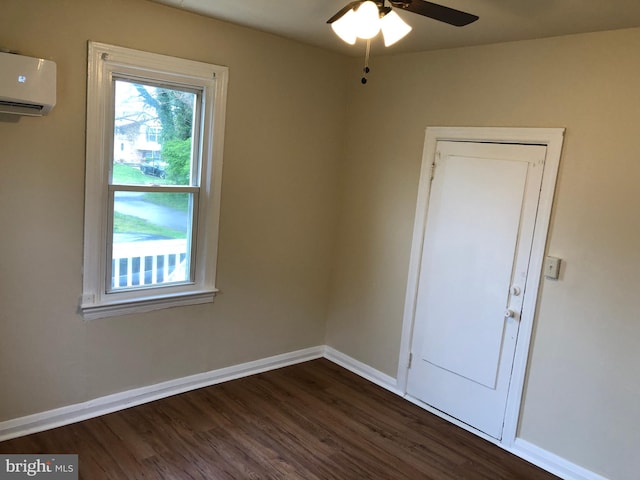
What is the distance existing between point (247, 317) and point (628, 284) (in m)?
2.43

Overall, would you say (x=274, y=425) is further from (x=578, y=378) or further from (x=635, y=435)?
(x=635, y=435)

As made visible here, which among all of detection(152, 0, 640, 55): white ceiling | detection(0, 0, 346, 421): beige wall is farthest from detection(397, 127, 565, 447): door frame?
detection(0, 0, 346, 421): beige wall

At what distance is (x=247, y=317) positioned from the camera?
3.72 meters

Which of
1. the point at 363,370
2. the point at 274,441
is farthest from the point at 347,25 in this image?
the point at 363,370

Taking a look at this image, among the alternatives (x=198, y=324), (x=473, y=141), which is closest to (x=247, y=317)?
(x=198, y=324)

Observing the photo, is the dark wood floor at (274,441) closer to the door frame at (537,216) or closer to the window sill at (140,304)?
→ the door frame at (537,216)

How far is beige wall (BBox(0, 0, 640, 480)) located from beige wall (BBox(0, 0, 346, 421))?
0.01m

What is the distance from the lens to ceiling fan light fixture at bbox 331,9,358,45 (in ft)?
5.97

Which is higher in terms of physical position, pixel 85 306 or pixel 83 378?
pixel 85 306

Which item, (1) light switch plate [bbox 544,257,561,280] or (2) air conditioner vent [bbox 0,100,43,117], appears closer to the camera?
(2) air conditioner vent [bbox 0,100,43,117]

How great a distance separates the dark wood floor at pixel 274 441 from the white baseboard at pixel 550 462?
5 centimetres

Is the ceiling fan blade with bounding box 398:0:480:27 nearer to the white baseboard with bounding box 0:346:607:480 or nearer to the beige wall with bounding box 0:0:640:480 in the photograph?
the beige wall with bounding box 0:0:640:480

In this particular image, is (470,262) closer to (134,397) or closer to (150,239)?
(150,239)
